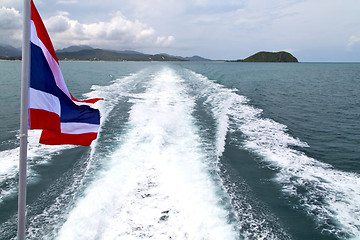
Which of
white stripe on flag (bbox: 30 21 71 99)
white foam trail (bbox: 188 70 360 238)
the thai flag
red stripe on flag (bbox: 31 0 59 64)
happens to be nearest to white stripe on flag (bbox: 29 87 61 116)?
the thai flag

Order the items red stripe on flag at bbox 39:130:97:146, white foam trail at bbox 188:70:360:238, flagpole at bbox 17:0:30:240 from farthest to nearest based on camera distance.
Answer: white foam trail at bbox 188:70:360:238 < red stripe on flag at bbox 39:130:97:146 < flagpole at bbox 17:0:30:240

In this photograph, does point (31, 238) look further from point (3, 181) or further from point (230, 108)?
point (230, 108)

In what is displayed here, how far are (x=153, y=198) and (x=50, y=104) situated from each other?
366cm

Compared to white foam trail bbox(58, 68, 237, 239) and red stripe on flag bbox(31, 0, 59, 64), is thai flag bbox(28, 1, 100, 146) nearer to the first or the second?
red stripe on flag bbox(31, 0, 59, 64)

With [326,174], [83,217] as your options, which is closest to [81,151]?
[83,217]

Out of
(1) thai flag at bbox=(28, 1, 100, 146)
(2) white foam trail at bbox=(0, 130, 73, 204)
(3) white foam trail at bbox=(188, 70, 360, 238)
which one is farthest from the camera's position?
(2) white foam trail at bbox=(0, 130, 73, 204)

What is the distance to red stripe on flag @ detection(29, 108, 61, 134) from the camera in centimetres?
310

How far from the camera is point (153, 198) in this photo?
583 centimetres

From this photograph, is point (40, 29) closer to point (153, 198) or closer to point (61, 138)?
point (61, 138)

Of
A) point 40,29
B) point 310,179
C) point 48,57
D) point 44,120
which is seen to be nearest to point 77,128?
point 44,120

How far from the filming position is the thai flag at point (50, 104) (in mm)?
3051

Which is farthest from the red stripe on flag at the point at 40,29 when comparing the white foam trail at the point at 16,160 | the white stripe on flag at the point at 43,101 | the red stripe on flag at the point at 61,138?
the white foam trail at the point at 16,160

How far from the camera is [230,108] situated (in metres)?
16.5

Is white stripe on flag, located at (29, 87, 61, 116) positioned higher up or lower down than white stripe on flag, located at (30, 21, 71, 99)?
lower down
